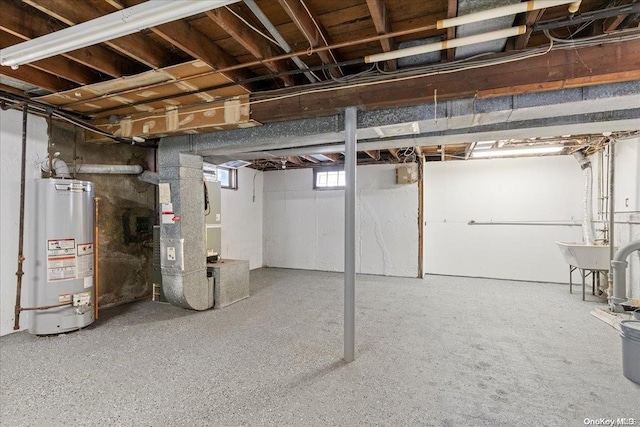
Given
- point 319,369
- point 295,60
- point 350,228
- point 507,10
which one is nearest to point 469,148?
point 350,228

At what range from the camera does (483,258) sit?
526 cm

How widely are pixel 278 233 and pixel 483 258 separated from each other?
13.3 feet

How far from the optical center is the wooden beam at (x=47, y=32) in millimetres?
1744

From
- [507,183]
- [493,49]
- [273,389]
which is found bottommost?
[273,389]

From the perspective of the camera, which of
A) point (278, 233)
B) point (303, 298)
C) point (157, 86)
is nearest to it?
point (157, 86)

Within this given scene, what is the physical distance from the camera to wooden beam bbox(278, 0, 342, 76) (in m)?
1.58

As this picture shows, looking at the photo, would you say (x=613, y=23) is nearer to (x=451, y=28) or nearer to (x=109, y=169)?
(x=451, y=28)

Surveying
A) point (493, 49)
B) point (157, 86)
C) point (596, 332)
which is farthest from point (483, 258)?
point (157, 86)

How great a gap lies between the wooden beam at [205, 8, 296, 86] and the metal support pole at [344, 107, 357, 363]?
66 centimetres

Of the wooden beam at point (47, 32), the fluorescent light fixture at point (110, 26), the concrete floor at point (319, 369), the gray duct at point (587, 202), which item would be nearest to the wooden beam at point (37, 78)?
the wooden beam at point (47, 32)

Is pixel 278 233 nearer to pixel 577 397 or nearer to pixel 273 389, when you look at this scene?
pixel 273 389

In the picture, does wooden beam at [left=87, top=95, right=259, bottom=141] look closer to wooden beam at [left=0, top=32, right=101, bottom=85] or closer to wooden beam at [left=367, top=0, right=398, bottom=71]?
wooden beam at [left=0, top=32, right=101, bottom=85]

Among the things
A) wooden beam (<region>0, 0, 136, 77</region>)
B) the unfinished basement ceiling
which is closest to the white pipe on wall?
the unfinished basement ceiling

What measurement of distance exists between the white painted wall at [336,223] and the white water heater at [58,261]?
3809mm
